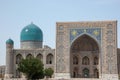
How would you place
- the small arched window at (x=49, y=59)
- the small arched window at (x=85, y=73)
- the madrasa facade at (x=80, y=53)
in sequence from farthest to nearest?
the small arched window at (x=49, y=59)
the small arched window at (x=85, y=73)
the madrasa facade at (x=80, y=53)

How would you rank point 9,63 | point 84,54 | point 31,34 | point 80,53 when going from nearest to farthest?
point 84,54, point 80,53, point 9,63, point 31,34

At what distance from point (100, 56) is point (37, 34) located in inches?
452

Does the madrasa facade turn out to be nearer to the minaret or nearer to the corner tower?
the minaret

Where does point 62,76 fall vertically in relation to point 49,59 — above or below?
below

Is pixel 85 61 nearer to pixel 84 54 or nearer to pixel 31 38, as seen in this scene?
pixel 84 54

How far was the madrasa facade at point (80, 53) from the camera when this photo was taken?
45.0m

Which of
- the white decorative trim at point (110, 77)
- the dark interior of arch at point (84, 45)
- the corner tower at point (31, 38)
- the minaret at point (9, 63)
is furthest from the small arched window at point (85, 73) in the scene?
the minaret at point (9, 63)

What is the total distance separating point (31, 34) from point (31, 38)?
580 millimetres

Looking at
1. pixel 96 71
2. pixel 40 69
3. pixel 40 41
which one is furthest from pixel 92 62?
pixel 40 69

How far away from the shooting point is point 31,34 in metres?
52.5

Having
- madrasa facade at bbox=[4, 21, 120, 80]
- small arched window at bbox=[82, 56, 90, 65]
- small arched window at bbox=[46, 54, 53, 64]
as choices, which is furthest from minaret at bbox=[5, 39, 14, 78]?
small arched window at bbox=[82, 56, 90, 65]

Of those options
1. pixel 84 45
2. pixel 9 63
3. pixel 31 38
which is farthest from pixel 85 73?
pixel 9 63

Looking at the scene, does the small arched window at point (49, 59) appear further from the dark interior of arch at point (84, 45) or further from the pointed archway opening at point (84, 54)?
the dark interior of arch at point (84, 45)

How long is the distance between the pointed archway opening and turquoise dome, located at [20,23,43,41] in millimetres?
6806
